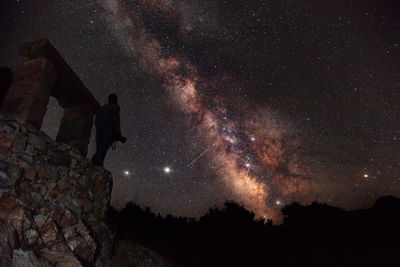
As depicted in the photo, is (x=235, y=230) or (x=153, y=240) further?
(x=235, y=230)

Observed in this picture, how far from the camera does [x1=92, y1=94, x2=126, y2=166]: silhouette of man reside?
5.79 m

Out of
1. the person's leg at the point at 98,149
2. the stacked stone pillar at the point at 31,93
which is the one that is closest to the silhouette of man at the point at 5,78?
the stacked stone pillar at the point at 31,93

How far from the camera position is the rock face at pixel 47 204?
3.44 meters

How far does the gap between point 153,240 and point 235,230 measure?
464 cm

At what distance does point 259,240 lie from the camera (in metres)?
13.6

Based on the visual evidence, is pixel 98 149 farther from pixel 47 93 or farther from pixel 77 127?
pixel 47 93

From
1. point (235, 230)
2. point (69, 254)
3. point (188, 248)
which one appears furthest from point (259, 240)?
point (69, 254)

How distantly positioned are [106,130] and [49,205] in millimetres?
2087

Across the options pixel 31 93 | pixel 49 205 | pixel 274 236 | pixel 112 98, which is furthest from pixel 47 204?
pixel 274 236

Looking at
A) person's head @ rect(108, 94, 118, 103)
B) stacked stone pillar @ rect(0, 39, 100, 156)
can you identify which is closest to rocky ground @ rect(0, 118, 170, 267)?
stacked stone pillar @ rect(0, 39, 100, 156)

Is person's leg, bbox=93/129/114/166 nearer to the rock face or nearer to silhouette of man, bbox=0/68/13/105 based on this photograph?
the rock face

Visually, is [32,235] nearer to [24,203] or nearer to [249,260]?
[24,203]

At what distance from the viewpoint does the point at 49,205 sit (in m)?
4.20

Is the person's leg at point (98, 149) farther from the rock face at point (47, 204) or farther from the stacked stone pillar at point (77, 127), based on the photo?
the stacked stone pillar at point (77, 127)
